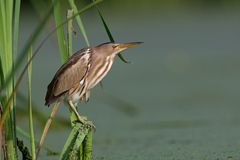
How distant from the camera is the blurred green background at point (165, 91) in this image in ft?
12.8

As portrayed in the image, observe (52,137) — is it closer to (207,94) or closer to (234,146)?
(234,146)

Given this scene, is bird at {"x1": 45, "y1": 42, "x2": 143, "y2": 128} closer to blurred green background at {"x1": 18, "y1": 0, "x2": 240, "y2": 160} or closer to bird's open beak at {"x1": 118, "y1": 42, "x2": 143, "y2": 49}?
bird's open beak at {"x1": 118, "y1": 42, "x2": 143, "y2": 49}

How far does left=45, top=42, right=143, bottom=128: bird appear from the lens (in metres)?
2.85

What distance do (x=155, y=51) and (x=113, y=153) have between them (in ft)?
16.8

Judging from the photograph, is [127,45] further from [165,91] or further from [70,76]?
[165,91]

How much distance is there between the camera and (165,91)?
6.02 metres

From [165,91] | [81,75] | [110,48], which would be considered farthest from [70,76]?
[165,91]

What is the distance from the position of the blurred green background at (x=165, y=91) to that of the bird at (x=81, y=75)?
0.70 meters

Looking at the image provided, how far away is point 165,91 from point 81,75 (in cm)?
316

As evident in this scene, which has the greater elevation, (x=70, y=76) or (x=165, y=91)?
(x=165, y=91)

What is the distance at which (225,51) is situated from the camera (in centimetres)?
834

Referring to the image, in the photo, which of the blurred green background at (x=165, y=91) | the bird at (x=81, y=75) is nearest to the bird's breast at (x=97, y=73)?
the bird at (x=81, y=75)

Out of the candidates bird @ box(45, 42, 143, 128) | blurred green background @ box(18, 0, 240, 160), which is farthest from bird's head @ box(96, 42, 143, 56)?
blurred green background @ box(18, 0, 240, 160)

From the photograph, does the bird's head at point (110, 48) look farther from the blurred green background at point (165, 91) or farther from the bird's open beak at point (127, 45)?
the blurred green background at point (165, 91)
